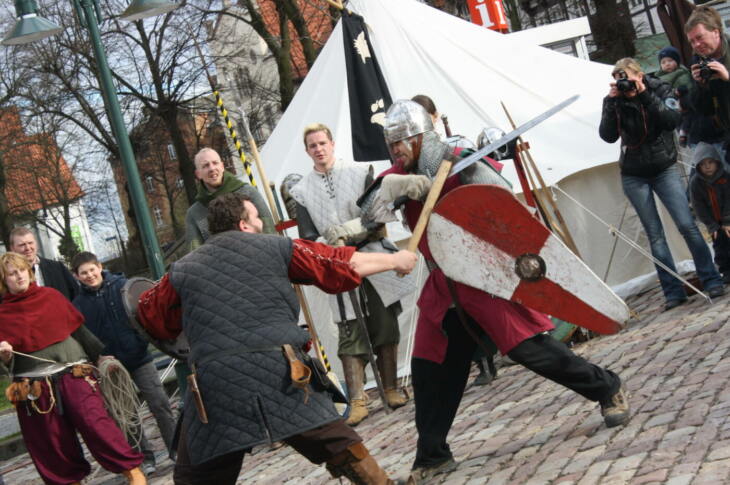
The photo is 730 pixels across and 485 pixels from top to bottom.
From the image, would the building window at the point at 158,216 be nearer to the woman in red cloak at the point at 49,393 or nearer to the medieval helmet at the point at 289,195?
the medieval helmet at the point at 289,195

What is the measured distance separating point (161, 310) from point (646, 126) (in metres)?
4.11

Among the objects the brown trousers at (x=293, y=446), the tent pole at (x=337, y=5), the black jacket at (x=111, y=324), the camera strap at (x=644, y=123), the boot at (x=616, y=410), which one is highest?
the tent pole at (x=337, y=5)

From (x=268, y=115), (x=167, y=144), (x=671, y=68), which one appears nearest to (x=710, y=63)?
(x=671, y=68)

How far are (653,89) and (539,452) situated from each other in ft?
11.6

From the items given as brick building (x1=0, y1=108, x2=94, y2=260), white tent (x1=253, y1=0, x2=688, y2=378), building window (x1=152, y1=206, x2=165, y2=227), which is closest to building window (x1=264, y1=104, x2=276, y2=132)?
brick building (x1=0, y1=108, x2=94, y2=260)

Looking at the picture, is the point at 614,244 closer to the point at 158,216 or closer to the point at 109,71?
the point at 109,71

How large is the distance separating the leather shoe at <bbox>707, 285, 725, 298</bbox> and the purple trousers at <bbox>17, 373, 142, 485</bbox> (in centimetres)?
377

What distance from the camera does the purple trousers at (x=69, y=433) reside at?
6.01 m

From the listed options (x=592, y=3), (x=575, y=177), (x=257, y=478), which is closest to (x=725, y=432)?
(x=257, y=478)

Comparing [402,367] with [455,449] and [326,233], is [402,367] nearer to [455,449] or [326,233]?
[326,233]

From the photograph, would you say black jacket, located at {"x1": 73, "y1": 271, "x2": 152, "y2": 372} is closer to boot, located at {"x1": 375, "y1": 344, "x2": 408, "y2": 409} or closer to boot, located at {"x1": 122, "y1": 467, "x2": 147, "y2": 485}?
boot, located at {"x1": 122, "y1": 467, "x2": 147, "y2": 485}

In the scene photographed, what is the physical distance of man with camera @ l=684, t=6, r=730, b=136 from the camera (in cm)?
612

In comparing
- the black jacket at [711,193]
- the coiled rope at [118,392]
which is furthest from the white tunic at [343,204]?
the black jacket at [711,193]

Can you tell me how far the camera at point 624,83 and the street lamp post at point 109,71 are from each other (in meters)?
3.56
